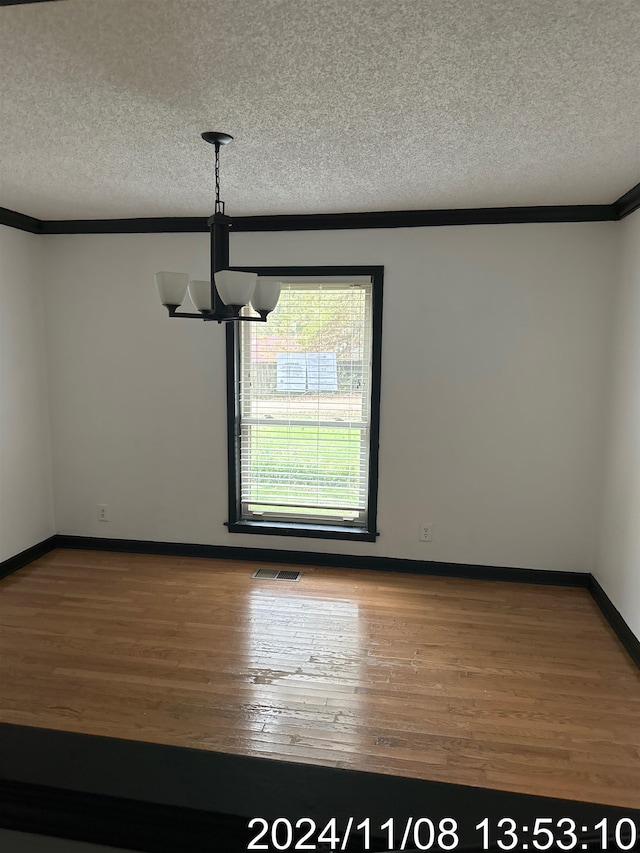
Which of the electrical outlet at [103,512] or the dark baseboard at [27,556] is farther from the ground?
the electrical outlet at [103,512]

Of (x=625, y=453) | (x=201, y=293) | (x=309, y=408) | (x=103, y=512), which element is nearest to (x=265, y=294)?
(x=201, y=293)

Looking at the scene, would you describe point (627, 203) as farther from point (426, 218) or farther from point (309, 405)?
point (309, 405)

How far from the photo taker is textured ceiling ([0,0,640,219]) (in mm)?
1568

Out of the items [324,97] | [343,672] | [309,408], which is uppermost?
[324,97]

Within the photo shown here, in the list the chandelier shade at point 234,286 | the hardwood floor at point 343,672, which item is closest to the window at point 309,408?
the hardwood floor at point 343,672

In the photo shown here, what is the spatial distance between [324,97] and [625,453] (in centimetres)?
262

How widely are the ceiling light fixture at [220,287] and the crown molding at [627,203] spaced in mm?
2140

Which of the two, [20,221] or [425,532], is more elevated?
[20,221]

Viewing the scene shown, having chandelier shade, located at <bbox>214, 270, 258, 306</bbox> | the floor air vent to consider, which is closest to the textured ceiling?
chandelier shade, located at <bbox>214, 270, 258, 306</bbox>

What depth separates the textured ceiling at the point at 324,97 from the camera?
5.15 ft

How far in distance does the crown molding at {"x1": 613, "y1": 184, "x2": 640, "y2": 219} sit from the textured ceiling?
64 millimetres

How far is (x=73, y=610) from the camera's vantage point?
3543 mm

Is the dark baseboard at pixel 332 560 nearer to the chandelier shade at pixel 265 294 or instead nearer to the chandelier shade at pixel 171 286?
the chandelier shade at pixel 265 294

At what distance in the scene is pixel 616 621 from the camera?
3312 millimetres
